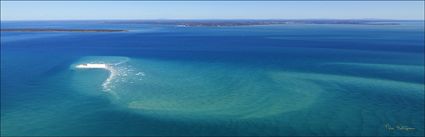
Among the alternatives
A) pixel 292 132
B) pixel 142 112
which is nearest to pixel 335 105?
pixel 292 132

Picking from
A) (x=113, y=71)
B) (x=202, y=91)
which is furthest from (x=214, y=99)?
(x=113, y=71)

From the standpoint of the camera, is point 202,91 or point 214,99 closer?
point 214,99

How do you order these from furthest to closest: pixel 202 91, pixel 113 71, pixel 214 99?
pixel 113 71
pixel 202 91
pixel 214 99

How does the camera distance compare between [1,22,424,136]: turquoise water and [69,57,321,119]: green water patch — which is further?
[69,57,321,119]: green water patch
